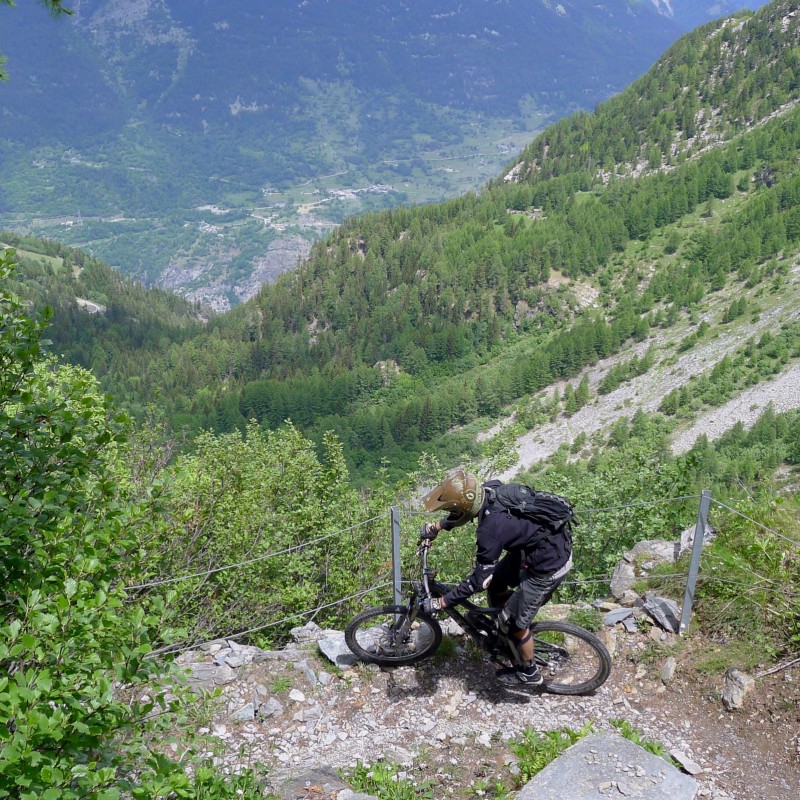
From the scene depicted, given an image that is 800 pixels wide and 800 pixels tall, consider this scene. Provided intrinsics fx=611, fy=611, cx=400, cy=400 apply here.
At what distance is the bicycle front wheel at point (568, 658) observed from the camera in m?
8.79

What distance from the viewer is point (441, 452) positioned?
116 meters

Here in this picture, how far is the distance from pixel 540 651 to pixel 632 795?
2.33m

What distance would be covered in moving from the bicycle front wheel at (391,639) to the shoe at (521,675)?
1.09 meters

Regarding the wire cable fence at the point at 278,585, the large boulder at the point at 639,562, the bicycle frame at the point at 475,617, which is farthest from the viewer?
the wire cable fence at the point at 278,585

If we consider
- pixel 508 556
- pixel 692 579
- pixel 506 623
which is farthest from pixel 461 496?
pixel 692 579

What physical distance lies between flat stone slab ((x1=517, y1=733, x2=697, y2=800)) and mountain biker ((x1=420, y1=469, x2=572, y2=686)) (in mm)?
1385

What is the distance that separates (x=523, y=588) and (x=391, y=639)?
2.47 m

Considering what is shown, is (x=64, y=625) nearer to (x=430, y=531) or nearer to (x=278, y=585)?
(x=430, y=531)

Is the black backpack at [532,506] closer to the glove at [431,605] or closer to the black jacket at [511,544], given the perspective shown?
the black jacket at [511,544]

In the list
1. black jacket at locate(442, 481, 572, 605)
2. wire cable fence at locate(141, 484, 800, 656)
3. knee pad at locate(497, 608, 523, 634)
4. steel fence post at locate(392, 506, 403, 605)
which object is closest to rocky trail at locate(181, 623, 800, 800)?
wire cable fence at locate(141, 484, 800, 656)

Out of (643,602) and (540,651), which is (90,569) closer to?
(540,651)

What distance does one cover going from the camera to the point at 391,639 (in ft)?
30.9

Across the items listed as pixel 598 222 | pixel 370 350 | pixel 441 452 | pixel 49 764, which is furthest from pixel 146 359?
pixel 49 764

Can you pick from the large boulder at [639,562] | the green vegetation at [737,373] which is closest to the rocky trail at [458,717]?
the large boulder at [639,562]
